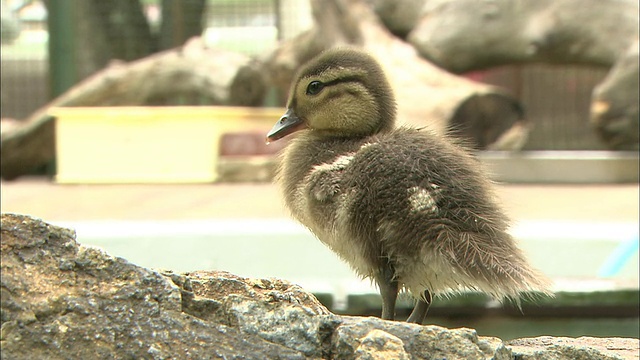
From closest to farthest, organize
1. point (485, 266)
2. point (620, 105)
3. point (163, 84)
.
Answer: point (485, 266)
point (620, 105)
point (163, 84)

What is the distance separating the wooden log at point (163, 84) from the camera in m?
8.62

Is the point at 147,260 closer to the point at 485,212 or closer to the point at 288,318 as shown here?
the point at 485,212

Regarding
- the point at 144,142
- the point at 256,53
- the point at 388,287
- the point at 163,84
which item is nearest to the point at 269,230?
the point at 388,287

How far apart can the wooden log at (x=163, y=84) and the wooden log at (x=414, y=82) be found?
0.93 ft

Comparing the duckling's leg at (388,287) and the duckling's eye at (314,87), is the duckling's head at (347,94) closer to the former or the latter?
the duckling's eye at (314,87)

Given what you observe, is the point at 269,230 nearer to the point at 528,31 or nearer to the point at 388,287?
Result: the point at 388,287

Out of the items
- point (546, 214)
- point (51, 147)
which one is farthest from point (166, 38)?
point (546, 214)

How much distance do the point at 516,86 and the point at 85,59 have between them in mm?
4210

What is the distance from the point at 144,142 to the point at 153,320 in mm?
6759

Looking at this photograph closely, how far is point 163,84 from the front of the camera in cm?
875

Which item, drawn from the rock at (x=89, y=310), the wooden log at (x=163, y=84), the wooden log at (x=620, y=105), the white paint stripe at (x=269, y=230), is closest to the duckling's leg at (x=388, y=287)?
the rock at (x=89, y=310)

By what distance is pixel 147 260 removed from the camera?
4.44 meters

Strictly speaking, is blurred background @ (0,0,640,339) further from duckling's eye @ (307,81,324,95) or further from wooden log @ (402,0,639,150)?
duckling's eye @ (307,81,324,95)

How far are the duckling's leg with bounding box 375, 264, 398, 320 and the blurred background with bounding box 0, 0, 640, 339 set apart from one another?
1.12 m
